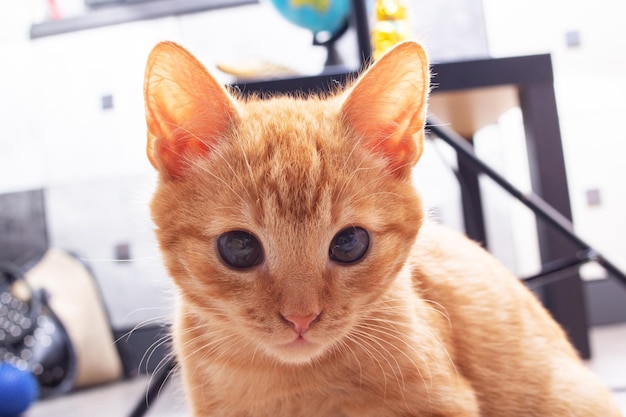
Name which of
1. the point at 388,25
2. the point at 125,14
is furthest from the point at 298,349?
the point at 125,14

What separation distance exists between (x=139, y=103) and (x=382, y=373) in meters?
2.00

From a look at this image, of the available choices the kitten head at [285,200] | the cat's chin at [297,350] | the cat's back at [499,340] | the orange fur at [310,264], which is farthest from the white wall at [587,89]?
the cat's chin at [297,350]

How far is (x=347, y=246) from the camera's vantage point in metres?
0.68

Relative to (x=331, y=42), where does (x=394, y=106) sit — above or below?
below

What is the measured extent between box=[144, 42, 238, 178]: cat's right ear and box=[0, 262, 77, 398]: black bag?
1.36m

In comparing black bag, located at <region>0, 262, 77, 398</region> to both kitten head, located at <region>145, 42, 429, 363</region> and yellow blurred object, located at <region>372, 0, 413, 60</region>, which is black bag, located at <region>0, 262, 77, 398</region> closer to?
kitten head, located at <region>145, 42, 429, 363</region>

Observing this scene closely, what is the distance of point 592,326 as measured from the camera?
6.89 ft

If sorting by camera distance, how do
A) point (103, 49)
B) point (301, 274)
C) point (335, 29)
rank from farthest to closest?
point (103, 49), point (335, 29), point (301, 274)

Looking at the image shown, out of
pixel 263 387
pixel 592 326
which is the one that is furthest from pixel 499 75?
pixel 592 326

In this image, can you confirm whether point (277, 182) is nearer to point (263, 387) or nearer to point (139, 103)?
point (263, 387)

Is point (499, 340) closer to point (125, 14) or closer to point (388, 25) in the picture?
point (388, 25)

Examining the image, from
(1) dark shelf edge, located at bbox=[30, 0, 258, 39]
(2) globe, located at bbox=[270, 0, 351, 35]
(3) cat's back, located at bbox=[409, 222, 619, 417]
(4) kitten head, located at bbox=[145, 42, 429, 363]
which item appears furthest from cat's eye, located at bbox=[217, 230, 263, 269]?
(1) dark shelf edge, located at bbox=[30, 0, 258, 39]

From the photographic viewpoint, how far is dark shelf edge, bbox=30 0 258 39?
93.1 inches

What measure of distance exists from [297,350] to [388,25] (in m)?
0.79
